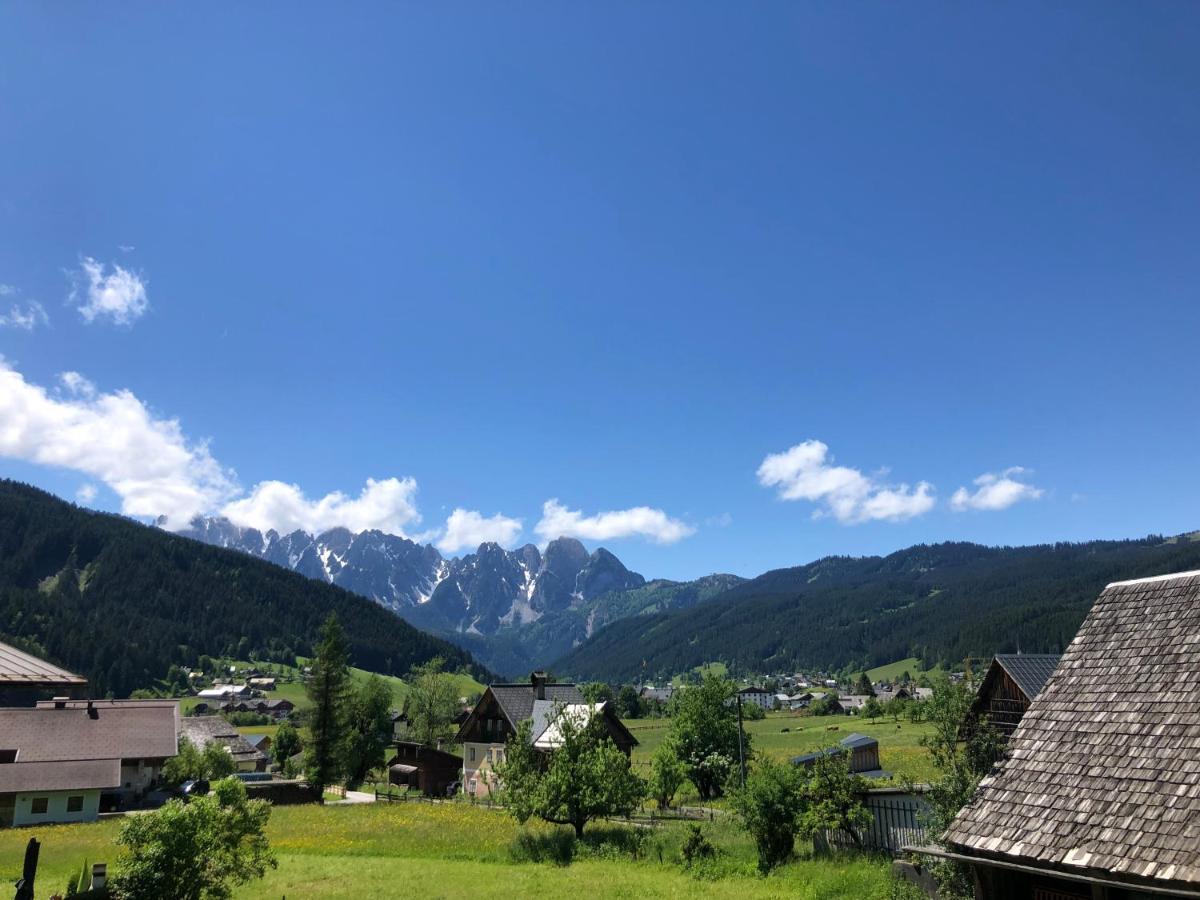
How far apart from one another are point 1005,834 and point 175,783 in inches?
2771

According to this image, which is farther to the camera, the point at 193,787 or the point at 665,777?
the point at 193,787

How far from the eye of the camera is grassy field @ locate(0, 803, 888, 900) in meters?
22.8

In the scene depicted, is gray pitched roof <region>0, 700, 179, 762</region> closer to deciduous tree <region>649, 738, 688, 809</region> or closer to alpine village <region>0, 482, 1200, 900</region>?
alpine village <region>0, 482, 1200, 900</region>

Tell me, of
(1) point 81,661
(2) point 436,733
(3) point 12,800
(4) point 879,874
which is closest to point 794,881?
(4) point 879,874

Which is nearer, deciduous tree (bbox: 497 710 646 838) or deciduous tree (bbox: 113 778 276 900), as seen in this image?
deciduous tree (bbox: 113 778 276 900)

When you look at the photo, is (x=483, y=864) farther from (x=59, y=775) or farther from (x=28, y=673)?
(x=59, y=775)

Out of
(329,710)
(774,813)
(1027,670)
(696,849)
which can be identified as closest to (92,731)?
(329,710)

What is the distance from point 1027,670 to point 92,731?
225 feet

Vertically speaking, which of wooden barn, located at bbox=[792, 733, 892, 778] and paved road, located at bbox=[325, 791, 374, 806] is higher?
wooden barn, located at bbox=[792, 733, 892, 778]

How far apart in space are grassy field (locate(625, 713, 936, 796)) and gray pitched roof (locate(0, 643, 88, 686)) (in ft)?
171

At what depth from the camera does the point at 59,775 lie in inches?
1906

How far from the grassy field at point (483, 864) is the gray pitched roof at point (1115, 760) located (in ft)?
30.7

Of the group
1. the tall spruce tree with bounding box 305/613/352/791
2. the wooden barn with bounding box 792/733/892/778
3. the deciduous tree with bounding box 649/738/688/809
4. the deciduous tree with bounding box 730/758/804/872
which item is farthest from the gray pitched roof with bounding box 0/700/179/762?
the deciduous tree with bounding box 730/758/804/872

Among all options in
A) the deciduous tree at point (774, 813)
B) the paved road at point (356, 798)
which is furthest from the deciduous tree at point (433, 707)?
the deciduous tree at point (774, 813)
